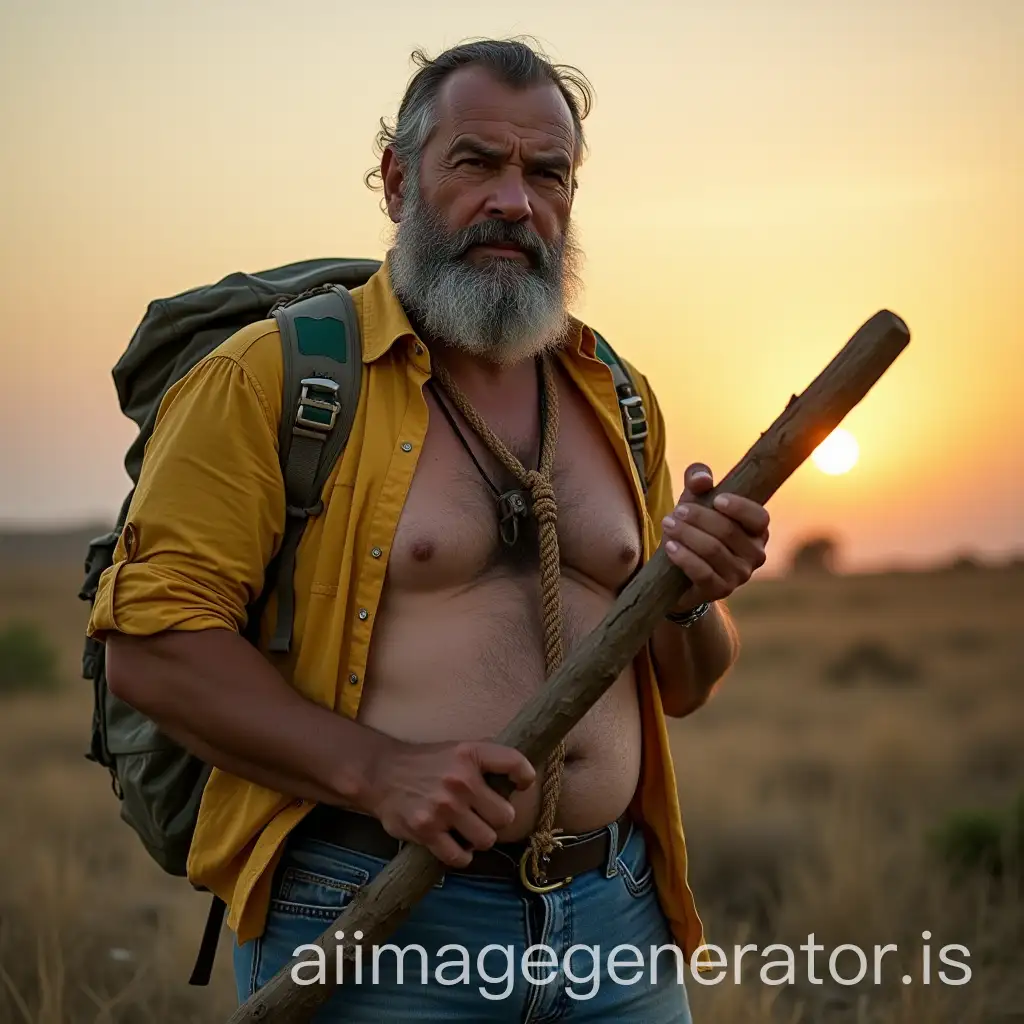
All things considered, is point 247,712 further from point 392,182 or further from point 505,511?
point 392,182

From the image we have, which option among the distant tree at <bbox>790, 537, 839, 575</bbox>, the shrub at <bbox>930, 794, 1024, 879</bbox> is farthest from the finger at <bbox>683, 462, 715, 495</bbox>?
the distant tree at <bbox>790, 537, 839, 575</bbox>

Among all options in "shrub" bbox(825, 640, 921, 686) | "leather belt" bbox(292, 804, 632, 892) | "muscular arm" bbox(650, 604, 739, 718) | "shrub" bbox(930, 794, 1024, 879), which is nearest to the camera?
"leather belt" bbox(292, 804, 632, 892)

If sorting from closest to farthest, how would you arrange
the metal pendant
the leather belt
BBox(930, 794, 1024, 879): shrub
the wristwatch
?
the leather belt → the metal pendant → the wristwatch → BBox(930, 794, 1024, 879): shrub

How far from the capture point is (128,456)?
3203 millimetres

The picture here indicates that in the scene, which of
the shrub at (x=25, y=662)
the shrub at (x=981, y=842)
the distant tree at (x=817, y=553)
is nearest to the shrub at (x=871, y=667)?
the shrub at (x=25, y=662)

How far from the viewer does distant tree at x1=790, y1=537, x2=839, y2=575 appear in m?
43.3

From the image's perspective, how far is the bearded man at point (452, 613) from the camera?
2.57 metres

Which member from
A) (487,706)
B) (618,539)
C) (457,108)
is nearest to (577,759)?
(487,706)

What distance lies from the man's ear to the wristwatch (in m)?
1.16

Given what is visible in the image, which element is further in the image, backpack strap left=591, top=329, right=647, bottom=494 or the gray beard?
backpack strap left=591, top=329, right=647, bottom=494

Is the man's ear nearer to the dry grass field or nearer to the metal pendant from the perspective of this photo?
the metal pendant

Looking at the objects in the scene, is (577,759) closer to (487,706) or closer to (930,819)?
(487,706)

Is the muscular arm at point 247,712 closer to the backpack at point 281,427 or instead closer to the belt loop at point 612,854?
the backpack at point 281,427

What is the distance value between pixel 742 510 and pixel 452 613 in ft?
2.16
